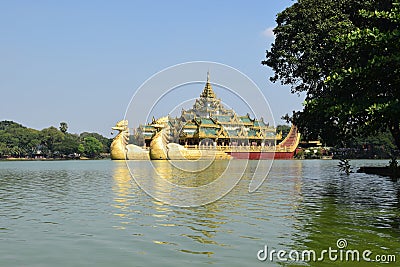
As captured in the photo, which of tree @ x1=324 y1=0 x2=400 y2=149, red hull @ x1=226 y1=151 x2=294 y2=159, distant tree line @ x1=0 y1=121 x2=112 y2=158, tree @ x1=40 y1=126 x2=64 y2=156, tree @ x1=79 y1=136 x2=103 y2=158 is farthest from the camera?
tree @ x1=79 y1=136 x2=103 y2=158

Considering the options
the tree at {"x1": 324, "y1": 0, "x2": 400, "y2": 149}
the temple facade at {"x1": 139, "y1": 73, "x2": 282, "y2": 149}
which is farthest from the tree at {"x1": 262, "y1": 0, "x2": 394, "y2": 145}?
the temple facade at {"x1": 139, "y1": 73, "x2": 282, "y2": 149}

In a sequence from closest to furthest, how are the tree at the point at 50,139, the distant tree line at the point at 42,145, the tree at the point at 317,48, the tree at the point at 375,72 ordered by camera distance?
the tree at the point at 375,72
the tree at the point at 317,48
the distant tree line at the point at 42,145
the tree at the point at 50,139

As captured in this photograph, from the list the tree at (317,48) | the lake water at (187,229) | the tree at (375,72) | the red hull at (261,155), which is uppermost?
the tree at (317,48)

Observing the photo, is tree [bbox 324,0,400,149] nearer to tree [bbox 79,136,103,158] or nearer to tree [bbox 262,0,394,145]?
tree [bbox 262,0,394,145]

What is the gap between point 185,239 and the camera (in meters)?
8.72

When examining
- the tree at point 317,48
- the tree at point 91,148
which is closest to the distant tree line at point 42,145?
the tree at point 91,148

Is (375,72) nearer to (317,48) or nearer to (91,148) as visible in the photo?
(317,48)

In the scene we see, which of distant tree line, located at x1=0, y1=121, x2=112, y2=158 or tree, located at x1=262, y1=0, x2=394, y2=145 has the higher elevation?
tree, located at x1=262, y1=0, x2=394, y2=145

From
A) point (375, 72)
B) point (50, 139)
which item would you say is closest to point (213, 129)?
point (50, 139)

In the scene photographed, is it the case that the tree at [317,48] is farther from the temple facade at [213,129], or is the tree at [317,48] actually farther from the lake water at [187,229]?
the temple facade at [213,129]

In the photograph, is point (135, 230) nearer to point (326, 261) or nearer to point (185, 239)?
point (185, 239)

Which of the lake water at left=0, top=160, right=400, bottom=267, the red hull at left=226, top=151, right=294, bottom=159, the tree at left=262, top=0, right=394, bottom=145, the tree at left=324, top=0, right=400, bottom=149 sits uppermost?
the tree at left=262, top=0, right=394, bottom=145

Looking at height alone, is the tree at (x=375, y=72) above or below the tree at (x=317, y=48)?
below

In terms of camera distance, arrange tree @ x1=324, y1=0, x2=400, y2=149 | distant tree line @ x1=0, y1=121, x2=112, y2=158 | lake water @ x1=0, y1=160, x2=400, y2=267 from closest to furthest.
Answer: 1. lake water @ x1=0, y1=160, x2=400, y2=267
2. tree @ x1=324, y1=0, x2=400, y2=149
3. distant tree line @ x1=0, y1=121, x2=112, y2=158
